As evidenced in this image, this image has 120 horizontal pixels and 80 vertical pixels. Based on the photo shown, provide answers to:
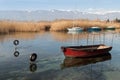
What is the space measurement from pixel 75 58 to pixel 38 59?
320 centimetres

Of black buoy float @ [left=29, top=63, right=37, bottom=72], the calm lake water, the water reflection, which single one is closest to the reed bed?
the calm lake water

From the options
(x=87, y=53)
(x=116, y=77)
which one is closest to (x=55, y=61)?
(x=87, y=53)

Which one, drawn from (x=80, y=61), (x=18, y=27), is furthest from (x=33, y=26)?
(x=80, y=61)

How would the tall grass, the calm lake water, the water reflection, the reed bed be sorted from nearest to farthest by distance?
1. the calm lake water
2. the water reflection
3. the tall grass
4. the reed bed

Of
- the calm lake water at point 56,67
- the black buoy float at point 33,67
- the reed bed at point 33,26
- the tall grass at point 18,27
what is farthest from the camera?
the reed bed at point 33,26

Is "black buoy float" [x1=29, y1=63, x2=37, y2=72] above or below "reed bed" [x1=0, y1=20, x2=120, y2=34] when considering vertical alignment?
above

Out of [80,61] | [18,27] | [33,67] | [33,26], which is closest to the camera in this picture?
[33,67]

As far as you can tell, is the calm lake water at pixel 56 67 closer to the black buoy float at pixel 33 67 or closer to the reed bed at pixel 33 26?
the black buoy float at pixel 33 67

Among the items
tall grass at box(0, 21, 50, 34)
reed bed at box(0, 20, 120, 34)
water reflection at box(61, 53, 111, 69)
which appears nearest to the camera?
water reflection at box(61, 53, 111, 69)

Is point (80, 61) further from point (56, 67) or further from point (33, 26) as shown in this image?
point (33, 26)

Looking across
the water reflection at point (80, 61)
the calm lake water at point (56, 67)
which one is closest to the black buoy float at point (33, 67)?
the calm lake water at point (56, 67)

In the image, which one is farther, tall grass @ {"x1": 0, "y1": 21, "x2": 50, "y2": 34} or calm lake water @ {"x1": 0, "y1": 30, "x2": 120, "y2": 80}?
tall grass @ {"x1": 0, "y1": 21, "x2": 50, "y2": 34}

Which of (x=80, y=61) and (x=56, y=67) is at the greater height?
(x=56, y=67)

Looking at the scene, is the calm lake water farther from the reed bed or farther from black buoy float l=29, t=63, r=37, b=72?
the reed bed
